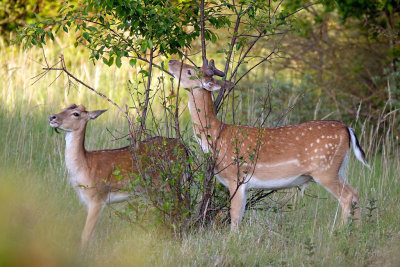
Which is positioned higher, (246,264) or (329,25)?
(329,25)

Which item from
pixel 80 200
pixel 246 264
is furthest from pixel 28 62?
pixel 246 264

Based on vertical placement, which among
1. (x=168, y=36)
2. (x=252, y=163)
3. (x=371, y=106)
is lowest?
(x=371, y=106)

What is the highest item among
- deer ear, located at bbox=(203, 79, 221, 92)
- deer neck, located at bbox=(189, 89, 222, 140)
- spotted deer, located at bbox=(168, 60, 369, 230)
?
deer ear, located at bbox=(203, 79, 221, 92)

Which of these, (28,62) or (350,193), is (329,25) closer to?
(28,62)

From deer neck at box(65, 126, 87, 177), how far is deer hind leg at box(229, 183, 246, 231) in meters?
1.32

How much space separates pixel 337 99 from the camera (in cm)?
1141

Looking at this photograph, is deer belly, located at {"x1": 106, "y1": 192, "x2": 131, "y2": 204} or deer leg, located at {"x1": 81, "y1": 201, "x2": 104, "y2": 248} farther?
deer belly, located at {"x1": 106, "y1": 192, "x2": 131, "y2": 204}

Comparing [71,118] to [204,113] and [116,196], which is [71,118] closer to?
[116,196]

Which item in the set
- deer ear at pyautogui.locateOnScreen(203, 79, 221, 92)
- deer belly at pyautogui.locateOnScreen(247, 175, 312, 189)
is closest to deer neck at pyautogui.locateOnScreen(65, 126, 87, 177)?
deer ear at pyautogui.locateOnScreen(203, 79, 221, 92)

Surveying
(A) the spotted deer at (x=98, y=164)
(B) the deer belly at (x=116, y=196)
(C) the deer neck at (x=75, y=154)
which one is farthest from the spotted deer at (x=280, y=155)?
(C) the deer neck at (x=75, y=154)

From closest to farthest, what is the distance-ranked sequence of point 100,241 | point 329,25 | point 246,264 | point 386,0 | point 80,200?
point 246,264, point 100,241, point 80,200, point 386,0, point 329,25

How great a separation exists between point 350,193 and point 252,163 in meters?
1.01

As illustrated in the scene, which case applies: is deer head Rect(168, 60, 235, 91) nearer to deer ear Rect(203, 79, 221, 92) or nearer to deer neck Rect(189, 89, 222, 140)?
deer ear Rect(203, 79, 221, 92)

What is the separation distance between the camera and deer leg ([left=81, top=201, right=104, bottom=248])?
5632mm
